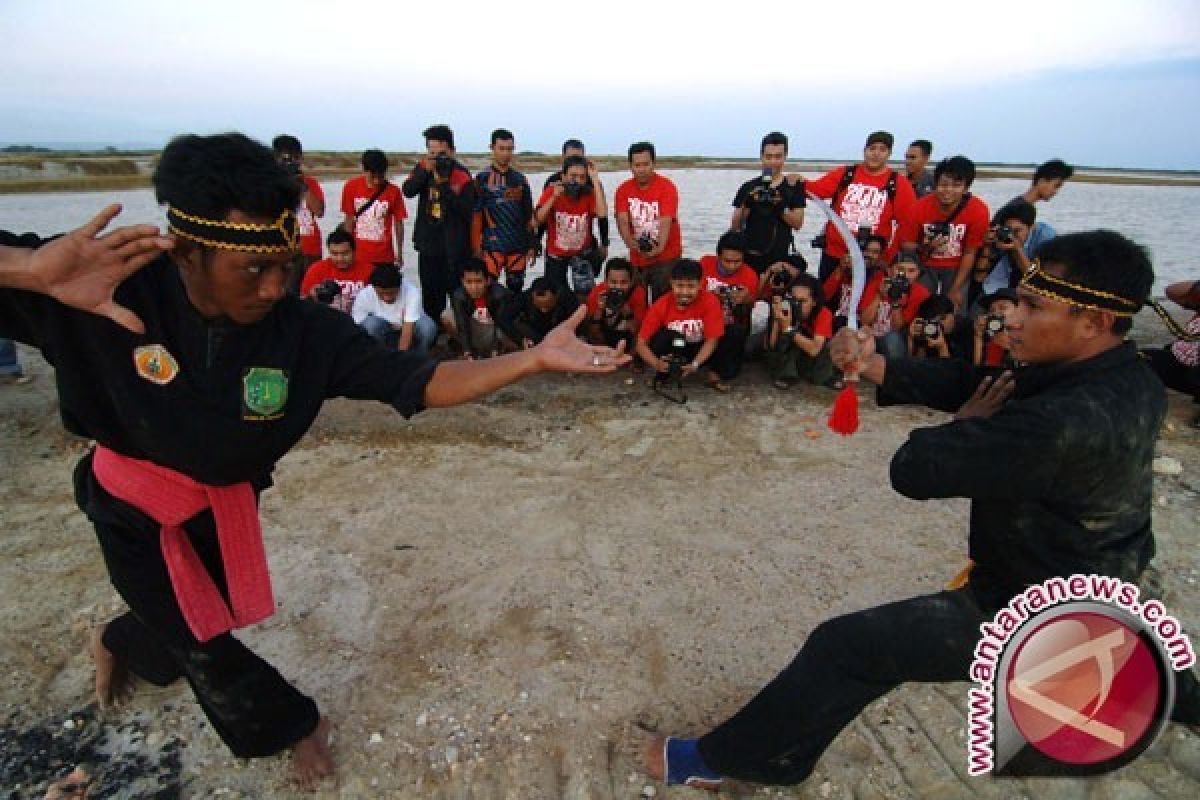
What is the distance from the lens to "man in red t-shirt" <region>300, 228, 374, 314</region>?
5320 mm

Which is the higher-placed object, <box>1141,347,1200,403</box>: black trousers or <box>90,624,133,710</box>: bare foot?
Result: <box>1141,347,1200,403</box>: black trousers

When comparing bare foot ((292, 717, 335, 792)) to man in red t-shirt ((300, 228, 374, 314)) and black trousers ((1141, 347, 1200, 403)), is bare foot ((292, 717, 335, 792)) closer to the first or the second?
man in red t-shirt ((300, 228, 374, 314))

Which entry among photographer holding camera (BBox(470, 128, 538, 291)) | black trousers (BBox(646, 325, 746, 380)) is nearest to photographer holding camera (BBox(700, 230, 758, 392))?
black trousers (BBox(646, 325, 746, 380))

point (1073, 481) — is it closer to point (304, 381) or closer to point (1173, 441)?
point (304, 381)

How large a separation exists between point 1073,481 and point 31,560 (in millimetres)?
3927

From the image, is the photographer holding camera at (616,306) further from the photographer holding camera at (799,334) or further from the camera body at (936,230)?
the camera body at (936,230)

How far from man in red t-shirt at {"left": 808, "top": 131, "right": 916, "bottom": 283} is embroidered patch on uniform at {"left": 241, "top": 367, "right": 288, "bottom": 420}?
4880mm

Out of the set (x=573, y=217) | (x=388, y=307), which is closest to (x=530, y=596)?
(x=388, y=307)

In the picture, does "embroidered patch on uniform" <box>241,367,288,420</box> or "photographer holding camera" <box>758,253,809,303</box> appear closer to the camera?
"embroidered patch on uniform" <box>241,367,288,420</box>

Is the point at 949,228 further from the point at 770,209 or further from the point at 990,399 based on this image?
the point at 990,399

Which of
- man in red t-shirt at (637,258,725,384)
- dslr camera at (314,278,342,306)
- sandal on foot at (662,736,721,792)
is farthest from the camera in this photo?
dslr camera at (314,278,342,306)

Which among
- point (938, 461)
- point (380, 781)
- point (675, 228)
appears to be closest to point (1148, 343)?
point (675, 228)

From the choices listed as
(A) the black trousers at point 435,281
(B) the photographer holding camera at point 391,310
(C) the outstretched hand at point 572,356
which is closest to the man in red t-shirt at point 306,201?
(B) the photographer holding camera at point 391,310

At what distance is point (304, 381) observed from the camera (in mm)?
1835
